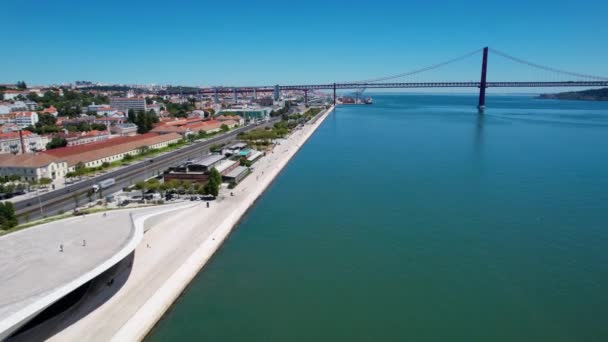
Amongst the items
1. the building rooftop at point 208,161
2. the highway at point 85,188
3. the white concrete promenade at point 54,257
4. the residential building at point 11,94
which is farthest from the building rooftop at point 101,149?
the residential building at point 11,94

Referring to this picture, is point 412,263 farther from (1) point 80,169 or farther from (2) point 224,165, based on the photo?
(1) point 80,169

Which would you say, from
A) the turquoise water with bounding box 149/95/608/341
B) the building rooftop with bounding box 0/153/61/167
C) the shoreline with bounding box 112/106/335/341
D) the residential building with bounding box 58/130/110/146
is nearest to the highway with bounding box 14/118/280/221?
the building rooftop with bounding box 0/153/61/167

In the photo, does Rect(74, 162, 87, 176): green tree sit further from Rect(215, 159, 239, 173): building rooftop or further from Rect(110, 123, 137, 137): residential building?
Rect(110, 123, 137, 137): residential building

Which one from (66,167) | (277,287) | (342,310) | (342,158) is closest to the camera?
(342,310)

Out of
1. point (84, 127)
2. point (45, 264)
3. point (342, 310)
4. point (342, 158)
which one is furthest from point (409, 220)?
point (84, 127)

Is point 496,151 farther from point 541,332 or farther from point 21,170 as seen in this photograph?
point 21,170

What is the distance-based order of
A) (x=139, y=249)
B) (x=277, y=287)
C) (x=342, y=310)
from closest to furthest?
(x=342, y=310), (x=277, y=287), (x=139, y=249)

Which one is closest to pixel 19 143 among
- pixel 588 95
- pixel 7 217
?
pixel 7 217

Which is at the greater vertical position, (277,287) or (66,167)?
(66,167)

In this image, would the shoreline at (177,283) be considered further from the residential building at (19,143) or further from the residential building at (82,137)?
the residential building at (19,143)
